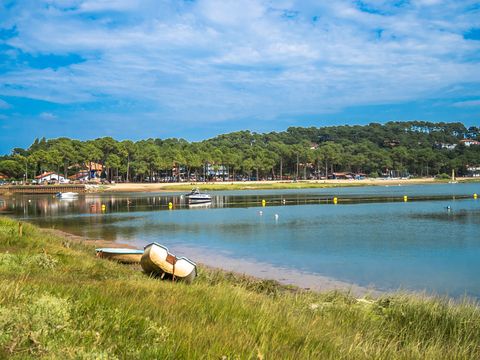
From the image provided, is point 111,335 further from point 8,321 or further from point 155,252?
point 155,252

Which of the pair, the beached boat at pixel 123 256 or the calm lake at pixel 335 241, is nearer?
the beached boat at pixel 123 256

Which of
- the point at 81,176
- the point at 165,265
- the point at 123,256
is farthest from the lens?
the point at 81,176

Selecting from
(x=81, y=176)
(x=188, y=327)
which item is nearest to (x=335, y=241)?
(x=188, y=327)

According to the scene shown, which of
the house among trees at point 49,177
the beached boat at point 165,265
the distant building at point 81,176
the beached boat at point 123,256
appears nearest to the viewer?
the beached boat at point 165,265

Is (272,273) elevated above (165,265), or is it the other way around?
(165,265)

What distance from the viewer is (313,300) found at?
12.3 metres

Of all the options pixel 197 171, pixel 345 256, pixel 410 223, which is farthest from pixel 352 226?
pixel 197 171

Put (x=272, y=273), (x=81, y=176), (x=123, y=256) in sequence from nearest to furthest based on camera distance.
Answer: (x=123, y=256) < (x=272, y=273) < (x=81, y=176)

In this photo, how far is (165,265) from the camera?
12547mm

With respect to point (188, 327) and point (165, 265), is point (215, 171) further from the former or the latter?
point (188, 327)

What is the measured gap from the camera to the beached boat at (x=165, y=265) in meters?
12.4

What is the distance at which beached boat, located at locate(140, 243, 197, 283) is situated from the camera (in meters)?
12.4

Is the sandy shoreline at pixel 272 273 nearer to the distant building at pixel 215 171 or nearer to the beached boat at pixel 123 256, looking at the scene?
the beached boat at pixel 123 256

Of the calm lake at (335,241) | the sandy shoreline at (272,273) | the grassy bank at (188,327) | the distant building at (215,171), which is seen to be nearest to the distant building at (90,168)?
the distant building at (215,171)
